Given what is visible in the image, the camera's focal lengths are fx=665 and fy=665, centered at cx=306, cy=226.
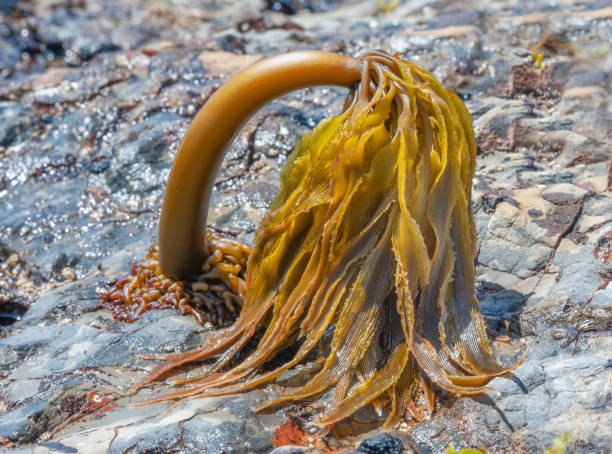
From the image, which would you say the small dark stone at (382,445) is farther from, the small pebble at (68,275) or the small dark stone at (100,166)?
the small dark stone at (100,166)

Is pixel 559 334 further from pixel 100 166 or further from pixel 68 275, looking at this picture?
pixel 100 166

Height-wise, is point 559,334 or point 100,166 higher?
point 100,166

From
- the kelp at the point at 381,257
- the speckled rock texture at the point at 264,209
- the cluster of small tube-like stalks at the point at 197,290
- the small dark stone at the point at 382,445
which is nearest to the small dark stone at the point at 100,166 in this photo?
the speckled rock texture at the point at 264,209

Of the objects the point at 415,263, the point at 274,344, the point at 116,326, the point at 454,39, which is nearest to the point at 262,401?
the point at 274,344

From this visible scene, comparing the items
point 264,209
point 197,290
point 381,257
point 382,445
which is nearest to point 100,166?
point 264,209

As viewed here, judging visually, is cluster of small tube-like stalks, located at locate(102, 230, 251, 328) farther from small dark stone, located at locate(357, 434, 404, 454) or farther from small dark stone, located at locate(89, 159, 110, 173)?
small dark stone, located at locate(89, 159, 110, 173)
